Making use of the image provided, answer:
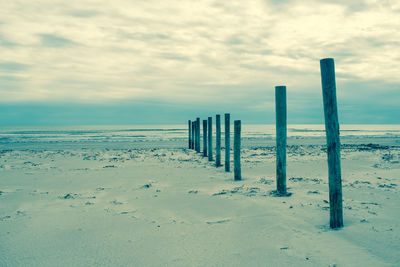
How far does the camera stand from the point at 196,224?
4734 mm

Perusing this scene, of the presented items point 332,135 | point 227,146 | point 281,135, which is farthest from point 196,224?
point 227,146

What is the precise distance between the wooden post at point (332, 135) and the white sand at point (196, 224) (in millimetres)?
278

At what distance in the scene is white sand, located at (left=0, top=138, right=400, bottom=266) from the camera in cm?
355

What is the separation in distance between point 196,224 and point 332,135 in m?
2.42

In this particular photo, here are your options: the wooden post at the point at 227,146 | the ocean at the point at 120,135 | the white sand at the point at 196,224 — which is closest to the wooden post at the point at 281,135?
the white sand at the point at 196,224

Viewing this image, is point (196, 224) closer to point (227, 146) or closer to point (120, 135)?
point (227, 146)

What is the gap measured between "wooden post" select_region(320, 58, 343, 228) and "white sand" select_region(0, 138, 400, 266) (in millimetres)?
278

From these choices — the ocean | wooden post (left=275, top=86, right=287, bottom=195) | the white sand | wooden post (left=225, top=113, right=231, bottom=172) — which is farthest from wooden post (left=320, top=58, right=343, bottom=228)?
the ocean

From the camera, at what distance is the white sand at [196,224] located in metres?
3.55

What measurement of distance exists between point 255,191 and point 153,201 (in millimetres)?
2354

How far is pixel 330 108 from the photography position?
4359 millimetres

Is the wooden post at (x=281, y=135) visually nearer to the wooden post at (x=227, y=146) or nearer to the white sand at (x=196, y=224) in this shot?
the white sand at (x=196, y=224)

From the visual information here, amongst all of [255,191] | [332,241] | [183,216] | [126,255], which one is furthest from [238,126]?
[126,255]

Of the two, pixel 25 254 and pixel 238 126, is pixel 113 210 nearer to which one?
pixel 25 254
